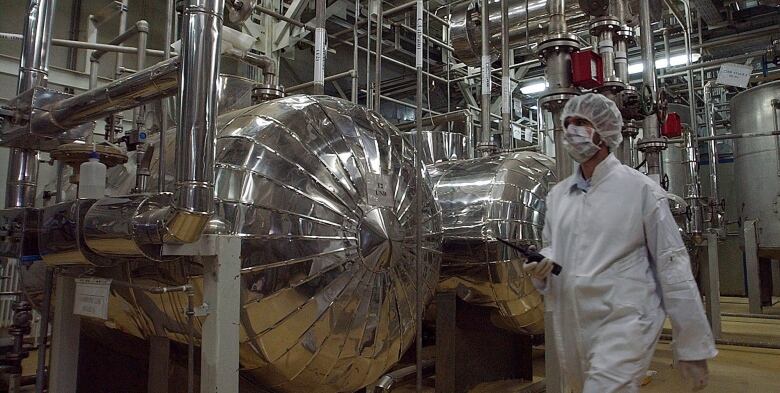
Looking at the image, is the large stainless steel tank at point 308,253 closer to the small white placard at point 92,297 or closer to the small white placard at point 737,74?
the small white placard at point 92,297

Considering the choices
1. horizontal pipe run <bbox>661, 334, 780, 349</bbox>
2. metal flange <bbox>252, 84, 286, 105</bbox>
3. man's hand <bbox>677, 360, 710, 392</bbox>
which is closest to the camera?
man's hand <bbox>677, 360, 710, 392</bbox>

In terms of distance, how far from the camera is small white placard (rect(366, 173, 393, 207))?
6.38ft

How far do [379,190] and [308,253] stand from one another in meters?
0.39

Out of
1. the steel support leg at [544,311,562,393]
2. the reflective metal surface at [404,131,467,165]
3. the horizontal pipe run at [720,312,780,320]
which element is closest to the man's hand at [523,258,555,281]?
the steel support leg at [544,311,562,393]

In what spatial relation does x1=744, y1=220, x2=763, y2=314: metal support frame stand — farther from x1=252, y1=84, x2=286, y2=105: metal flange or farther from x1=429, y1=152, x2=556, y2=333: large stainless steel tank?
x1=252, y1=84, x2=286, y2=105: metal flange

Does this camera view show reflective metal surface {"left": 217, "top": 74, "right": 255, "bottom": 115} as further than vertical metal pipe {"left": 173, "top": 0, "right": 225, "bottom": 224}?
Yes

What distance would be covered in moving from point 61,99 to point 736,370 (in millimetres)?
4380

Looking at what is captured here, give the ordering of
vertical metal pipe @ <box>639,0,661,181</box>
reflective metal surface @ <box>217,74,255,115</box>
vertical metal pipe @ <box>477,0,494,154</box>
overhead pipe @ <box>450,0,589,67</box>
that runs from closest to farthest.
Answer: reflective metal surface @ <box>217,74,255,115</box>, vertical metal pipe @ <box>639,0,661,181</box>, vertical metal pipe @ <box>477,0,494,154</box>, overhead pipe @ <box>450,0,589,67</box>

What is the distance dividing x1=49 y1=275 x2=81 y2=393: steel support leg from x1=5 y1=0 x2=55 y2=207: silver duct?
534 mm

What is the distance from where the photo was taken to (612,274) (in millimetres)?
1556

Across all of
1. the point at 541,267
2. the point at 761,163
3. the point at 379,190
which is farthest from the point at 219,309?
the point at 761,163

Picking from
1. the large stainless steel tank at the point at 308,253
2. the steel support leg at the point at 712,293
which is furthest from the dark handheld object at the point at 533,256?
the steel support leg at the point at 712,293

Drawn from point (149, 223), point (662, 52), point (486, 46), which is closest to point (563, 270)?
point (149, 223)

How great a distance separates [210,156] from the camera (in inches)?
55.2
